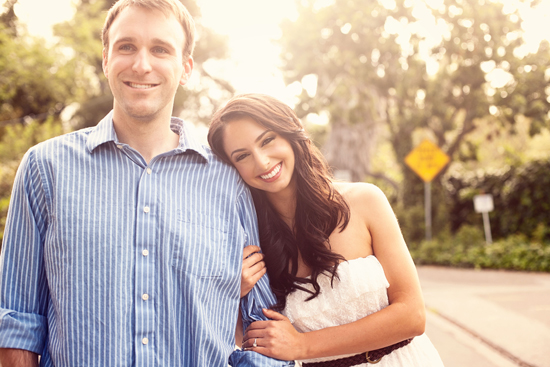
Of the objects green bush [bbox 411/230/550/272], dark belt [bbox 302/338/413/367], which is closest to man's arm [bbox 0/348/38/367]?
dark belt [bbox 302/338/413/367]

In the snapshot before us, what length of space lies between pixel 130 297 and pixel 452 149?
1473cm

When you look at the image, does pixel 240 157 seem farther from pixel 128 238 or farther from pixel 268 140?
pixel 128 238

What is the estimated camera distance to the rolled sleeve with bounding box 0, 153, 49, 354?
1.73 m

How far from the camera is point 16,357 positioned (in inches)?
67.6

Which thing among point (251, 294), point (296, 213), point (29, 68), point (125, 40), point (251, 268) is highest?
point (29, 68)

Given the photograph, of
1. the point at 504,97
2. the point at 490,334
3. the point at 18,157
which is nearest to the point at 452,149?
the point at 504,97

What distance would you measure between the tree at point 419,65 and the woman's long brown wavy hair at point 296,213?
1162cm

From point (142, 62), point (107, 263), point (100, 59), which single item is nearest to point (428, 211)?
point (142, 62)

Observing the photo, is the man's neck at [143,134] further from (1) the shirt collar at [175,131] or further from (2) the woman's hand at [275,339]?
(2) the woman's hand at [275,339]

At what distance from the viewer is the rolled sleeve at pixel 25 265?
1726mm

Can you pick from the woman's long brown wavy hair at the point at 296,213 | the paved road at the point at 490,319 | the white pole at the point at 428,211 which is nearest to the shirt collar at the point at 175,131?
the woman's long brown wavy hair at the point at 296,213

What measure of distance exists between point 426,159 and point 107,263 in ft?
→ 44.3

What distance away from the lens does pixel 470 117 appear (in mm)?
14211

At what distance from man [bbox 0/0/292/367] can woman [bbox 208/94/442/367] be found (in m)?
0.24
